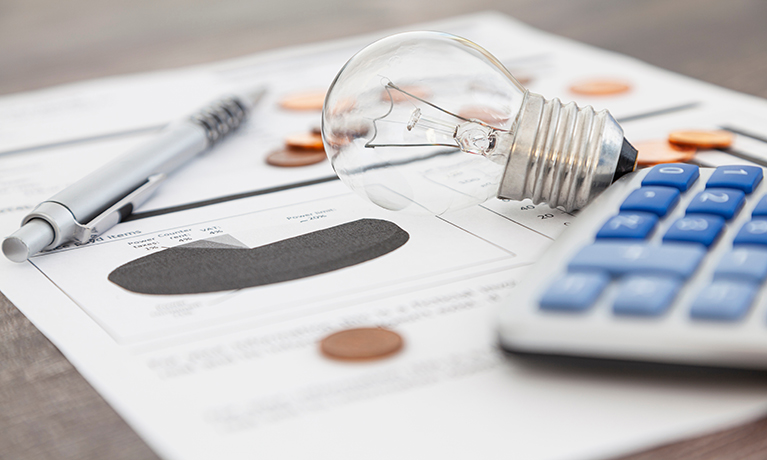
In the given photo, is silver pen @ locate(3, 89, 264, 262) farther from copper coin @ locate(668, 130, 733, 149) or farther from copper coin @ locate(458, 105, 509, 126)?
copper coin @ locate(668, 130, 733, 149)

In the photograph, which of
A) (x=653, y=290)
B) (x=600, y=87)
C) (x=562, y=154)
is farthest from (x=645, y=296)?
(x=600, y=87)

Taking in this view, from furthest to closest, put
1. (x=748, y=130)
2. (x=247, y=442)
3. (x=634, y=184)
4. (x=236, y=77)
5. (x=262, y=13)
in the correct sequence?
(x=262, y=13), (x=236, y=77), (x=748, y=130), (x=634, y=184), (x=247, y=442)

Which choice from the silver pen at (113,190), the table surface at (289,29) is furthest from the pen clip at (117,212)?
the table surface at (289,29)

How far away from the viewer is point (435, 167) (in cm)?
36

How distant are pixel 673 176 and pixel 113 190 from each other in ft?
0.89

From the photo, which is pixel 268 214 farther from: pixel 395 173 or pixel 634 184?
pixel 634 184

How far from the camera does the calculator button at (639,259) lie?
25 centimetres

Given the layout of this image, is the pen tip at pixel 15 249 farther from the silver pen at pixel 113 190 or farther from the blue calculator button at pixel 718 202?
the blue calculator button at pixel 718 202


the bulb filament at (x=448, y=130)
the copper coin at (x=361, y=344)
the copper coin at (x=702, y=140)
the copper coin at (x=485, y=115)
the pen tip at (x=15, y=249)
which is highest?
Answer: the copper coin at (x=485, y=115)

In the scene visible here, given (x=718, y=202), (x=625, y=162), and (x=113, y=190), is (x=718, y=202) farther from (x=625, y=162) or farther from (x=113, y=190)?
(x=113, y=190)

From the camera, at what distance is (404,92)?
1.20 feet

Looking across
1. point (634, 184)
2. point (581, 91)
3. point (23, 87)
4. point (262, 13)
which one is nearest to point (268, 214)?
point (634, 184)

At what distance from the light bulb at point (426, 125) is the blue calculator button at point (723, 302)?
12cm

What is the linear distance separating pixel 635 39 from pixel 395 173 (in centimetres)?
45
